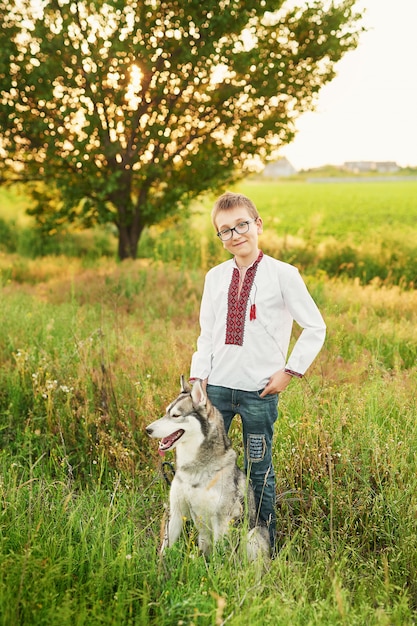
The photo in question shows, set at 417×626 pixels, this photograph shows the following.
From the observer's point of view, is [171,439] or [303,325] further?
[303,325]

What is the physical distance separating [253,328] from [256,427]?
581mm

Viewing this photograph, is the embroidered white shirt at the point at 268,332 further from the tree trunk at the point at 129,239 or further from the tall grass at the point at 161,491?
the tree trunk at the point at 129,239

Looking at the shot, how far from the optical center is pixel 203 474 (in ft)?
10.9

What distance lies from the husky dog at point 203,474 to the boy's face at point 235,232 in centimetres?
82

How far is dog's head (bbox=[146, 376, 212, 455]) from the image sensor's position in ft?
10.4

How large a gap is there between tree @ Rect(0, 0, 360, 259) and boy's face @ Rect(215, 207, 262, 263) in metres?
7.93

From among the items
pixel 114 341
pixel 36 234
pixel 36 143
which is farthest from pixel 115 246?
pixel 114 341

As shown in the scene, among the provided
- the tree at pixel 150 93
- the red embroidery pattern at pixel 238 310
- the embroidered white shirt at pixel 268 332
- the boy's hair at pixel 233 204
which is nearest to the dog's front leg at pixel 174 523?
the embroidered white shirt at pixel 268 332

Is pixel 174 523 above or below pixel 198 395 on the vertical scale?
below

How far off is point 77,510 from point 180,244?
11.1 metres

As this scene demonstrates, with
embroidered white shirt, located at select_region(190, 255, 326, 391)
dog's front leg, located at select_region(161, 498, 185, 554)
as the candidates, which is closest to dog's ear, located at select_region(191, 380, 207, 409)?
embroidered white shirt, located at select_region(190, 255, 326, 391)

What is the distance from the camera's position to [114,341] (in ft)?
20.3

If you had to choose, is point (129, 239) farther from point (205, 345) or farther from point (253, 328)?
point (253, 328)

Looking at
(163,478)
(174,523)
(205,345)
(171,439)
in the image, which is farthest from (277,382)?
(163,478)
